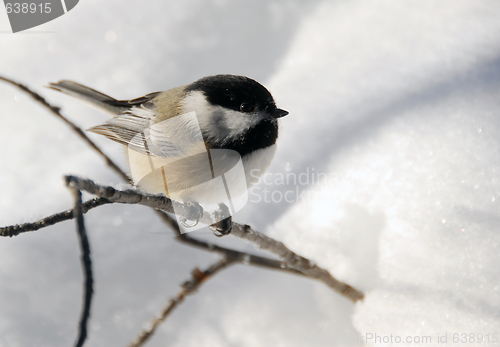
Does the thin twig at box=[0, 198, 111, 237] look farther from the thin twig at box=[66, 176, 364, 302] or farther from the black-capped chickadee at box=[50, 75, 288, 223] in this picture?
the black-capped chickadee at box=[50, 75, 288, 223]

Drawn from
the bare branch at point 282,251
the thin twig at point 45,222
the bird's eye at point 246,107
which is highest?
the thin twig at point 45,222

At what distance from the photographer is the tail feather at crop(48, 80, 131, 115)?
153 centimetres

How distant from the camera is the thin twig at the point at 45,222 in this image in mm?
677

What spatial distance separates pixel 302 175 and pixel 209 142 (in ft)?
2.11

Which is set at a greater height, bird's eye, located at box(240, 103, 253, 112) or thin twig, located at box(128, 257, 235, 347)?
bird's eye, located at box(240, 103, 253, 112)

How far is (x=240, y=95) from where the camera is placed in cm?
127

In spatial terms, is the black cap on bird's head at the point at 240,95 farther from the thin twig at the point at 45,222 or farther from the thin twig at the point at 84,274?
the thin twig at the point at 84,274

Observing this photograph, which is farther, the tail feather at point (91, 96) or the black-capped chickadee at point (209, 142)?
the tail feather at point (91, 96)

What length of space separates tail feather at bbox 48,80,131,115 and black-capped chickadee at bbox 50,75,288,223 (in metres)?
0.25

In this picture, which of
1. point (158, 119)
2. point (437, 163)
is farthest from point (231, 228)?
point (437, 163)

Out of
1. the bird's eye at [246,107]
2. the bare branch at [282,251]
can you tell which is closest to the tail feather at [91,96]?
the bird's eye at [246,107]

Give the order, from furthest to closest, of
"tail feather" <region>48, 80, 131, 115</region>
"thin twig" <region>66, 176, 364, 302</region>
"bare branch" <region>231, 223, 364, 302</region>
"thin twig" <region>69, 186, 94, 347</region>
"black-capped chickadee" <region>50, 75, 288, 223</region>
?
"tail feather" <region>48, 80, 131, 115</region>, "black-capped chickadee" <region>50, 75, 288, 223</region>, "bare branch" <region>231, 223, 364, 302</region>, "thin twig" <region>66, 176, 364, 302</region>, "thin twig" <region>69, 186, 94, 347</region>

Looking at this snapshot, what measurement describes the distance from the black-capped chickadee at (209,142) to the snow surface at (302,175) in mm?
242

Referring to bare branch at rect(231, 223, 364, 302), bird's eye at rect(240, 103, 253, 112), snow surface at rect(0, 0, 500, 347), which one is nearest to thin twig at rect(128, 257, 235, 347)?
bare branch at rect(231, 223, 364, 302)
